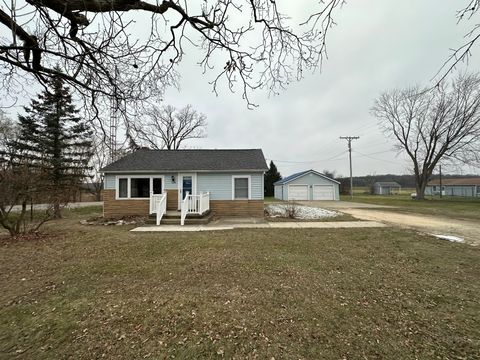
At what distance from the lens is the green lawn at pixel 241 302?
2.53m

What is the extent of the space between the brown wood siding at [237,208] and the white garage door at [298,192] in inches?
820

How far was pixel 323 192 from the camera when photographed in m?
32.9

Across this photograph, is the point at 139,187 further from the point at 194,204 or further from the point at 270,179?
the point at 270,179

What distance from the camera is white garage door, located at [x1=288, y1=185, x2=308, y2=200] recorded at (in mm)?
32881

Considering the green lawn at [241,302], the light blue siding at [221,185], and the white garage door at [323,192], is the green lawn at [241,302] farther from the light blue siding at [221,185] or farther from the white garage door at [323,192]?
the white garage door at [323,192]

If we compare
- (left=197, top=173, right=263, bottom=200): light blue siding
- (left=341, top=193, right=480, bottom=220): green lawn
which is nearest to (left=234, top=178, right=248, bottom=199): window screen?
(left=197, top=173, right=263, bottom=200): light blue siding

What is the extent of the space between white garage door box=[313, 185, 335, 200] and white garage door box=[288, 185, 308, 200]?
4.17 feet

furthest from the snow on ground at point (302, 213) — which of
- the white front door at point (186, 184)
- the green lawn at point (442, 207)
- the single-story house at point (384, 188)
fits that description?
the single-story house at point (384, 188)

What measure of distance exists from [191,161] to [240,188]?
347 centimetres

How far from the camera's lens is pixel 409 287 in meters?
4.01

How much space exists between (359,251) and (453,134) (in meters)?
32.5

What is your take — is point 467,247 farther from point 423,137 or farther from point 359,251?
point 423,137

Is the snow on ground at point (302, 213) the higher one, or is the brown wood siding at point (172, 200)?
the brown wood siding at point (172, 200)

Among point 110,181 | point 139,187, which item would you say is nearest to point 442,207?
point 139,187
